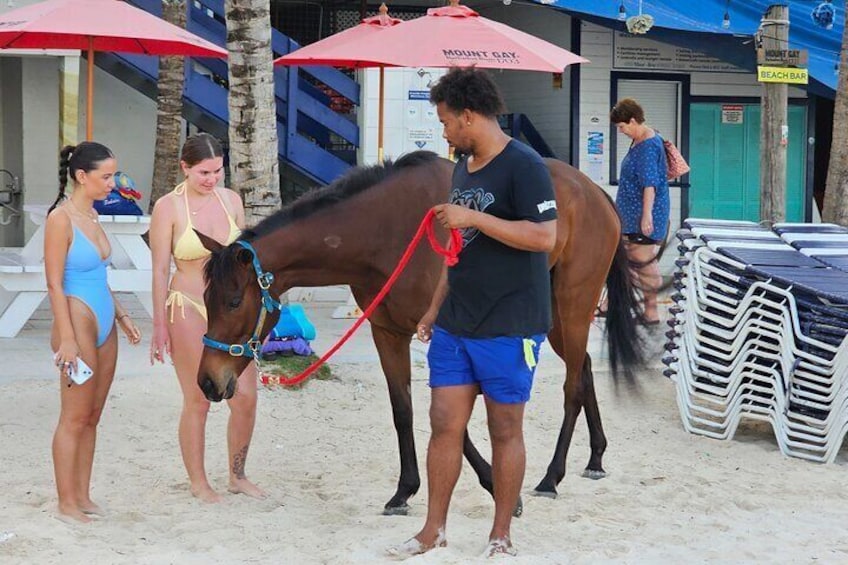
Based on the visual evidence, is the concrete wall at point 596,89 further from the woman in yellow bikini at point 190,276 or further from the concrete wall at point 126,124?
the woman in yellow bikini at point 190,276

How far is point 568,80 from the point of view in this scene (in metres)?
15.3

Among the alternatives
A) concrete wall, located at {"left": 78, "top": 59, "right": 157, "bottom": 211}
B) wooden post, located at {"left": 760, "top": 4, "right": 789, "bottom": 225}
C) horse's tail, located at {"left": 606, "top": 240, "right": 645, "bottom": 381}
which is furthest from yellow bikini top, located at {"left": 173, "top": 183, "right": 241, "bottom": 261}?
concrete wall, located at {"left": 78, "top": 59, "right": 157, "bottom": 211}

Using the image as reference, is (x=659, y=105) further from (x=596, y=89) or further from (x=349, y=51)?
(x=349, y=51)

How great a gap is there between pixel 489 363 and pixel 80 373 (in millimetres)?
1695

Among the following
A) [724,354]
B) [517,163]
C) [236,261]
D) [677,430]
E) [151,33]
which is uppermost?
[151,33]

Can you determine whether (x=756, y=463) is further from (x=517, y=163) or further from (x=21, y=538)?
(x=21, y=538)

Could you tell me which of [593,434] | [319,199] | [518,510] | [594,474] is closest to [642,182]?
[593,434]

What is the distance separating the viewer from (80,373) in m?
4.87

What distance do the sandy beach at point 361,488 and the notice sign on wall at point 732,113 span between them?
27.5ft


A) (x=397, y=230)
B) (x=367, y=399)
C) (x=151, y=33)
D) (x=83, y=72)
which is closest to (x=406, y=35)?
(x=151, y=33)

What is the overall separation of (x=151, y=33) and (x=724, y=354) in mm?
4399

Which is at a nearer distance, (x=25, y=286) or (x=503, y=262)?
(x=503, y=262)

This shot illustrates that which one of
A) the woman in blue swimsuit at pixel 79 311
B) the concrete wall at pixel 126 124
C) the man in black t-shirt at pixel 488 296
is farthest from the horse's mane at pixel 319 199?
the concrete wall at pixel 126 124

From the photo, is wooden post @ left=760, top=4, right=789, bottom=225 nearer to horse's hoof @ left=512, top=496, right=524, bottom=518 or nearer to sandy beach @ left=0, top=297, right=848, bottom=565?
sandy beach @ left=0, top=297, right=848, bottom=565
